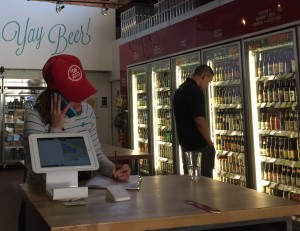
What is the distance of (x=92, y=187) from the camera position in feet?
6.58

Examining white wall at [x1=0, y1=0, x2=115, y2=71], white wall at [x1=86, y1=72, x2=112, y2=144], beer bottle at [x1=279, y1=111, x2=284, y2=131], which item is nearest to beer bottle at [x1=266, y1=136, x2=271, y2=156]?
beer bottle at [x1=279, y1=111, x2=284, y2=131]

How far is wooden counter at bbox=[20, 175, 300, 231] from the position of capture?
4.53 ft

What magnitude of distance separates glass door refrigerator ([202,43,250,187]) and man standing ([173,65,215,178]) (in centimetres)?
57

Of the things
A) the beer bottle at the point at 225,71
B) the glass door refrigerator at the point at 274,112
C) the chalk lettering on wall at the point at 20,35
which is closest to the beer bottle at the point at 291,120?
the glass door refrigerator at the point at 274,112

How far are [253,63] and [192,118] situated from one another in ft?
3.33

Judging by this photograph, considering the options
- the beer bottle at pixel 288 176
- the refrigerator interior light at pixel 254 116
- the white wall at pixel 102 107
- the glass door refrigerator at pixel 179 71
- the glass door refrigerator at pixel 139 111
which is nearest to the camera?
the beer bottle at pixel 288 176

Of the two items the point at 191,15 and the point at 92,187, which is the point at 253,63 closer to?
the point at 191,15

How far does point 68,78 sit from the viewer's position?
1.94 metres

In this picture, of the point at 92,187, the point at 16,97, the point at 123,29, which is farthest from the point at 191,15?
the point at 16,97

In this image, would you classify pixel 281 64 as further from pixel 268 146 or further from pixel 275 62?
pixel 268 146

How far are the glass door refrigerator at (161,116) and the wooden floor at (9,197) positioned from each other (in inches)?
91.4

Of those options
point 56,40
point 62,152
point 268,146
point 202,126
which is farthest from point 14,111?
point 62,152

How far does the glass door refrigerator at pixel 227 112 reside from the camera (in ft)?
15.9

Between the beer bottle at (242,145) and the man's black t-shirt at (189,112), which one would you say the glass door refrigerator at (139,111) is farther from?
the man's black t-shirt at (189,112)
